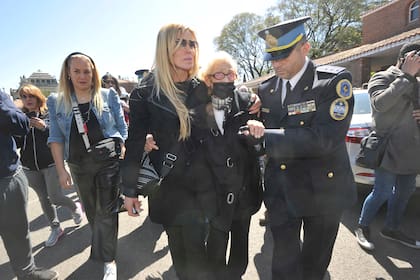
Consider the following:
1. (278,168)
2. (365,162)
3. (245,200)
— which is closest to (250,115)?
(278,168)

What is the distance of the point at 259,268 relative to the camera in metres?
2.46

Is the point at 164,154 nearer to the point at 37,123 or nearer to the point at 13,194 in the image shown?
the point at 13,194

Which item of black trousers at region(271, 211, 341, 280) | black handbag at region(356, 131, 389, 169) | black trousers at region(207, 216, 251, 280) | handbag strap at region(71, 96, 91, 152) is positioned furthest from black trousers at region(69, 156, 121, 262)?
black handbag at region(356, 131, 389, 169)

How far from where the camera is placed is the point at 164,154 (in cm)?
156

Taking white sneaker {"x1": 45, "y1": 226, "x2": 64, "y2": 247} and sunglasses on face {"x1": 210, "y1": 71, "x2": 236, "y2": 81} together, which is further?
white sneaker {"x1": 45, "y1": 226, "x2": 64, "y2": 247}

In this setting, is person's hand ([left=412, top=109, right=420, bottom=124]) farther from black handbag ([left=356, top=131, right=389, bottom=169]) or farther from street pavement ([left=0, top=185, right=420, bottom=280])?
street pavement ([left=0, top=185, right=420, bottom=280])

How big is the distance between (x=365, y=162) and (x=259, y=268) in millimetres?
1427

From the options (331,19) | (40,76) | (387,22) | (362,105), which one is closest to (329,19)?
(331,19)

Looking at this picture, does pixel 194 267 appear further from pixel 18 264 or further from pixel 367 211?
pixel 367 211

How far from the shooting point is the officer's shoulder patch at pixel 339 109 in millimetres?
1439

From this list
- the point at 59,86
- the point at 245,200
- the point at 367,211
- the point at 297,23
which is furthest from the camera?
the point at 367,211

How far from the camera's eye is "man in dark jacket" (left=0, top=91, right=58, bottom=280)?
1860 mm

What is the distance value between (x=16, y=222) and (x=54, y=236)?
4.29 feet

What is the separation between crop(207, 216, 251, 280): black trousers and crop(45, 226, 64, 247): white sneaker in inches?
87.3
